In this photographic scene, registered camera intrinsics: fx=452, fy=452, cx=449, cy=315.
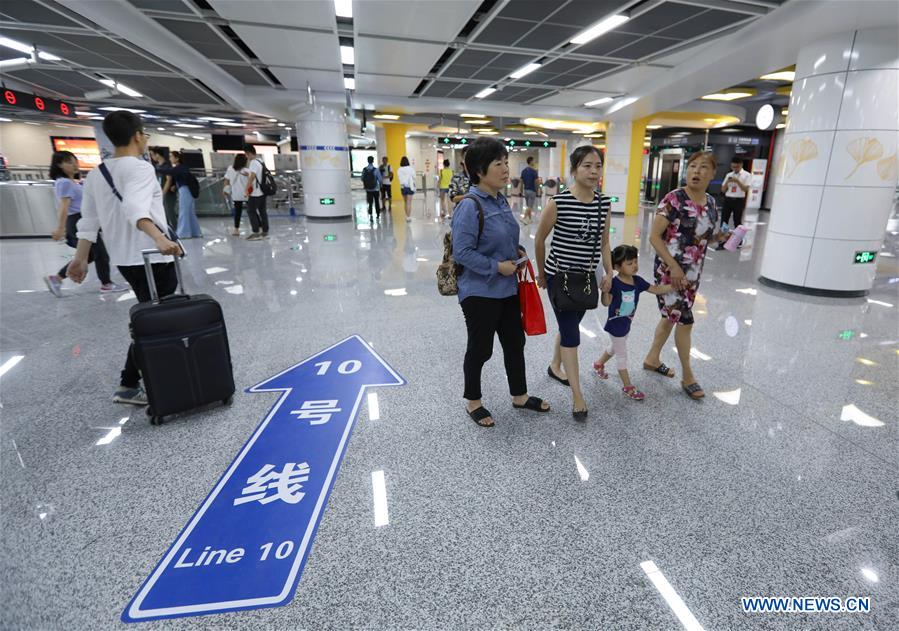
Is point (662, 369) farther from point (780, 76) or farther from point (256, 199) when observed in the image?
point (780, 76)

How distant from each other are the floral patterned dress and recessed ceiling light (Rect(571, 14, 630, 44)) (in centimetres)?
471

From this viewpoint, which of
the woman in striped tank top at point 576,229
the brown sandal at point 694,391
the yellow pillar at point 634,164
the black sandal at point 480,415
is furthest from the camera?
the yellow pillar at point 634,164

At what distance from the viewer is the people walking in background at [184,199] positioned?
29.4 feet

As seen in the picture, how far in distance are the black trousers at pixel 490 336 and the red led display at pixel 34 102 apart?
1324 centimetres

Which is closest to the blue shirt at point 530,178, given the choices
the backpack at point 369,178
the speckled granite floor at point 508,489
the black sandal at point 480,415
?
the backpack at point 369,178

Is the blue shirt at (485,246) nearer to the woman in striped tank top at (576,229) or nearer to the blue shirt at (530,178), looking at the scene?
the woman in striped tank top at (576,229)

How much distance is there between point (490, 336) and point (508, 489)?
78 cm

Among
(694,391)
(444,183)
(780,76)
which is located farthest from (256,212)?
(780,76)

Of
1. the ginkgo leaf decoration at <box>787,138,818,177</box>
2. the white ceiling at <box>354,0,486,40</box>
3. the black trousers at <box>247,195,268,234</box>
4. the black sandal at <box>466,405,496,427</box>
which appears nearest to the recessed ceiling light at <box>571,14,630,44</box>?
the white ceiling at <box>354,0,486,40</box>

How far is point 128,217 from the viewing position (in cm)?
241

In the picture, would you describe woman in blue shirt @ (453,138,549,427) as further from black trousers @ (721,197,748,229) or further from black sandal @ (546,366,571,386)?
black trousers @ (721,197,748,229)

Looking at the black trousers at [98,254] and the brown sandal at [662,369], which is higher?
the black trousers at [98,254]

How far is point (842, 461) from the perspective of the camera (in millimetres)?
2268

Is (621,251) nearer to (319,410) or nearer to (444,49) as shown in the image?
(319,410)
